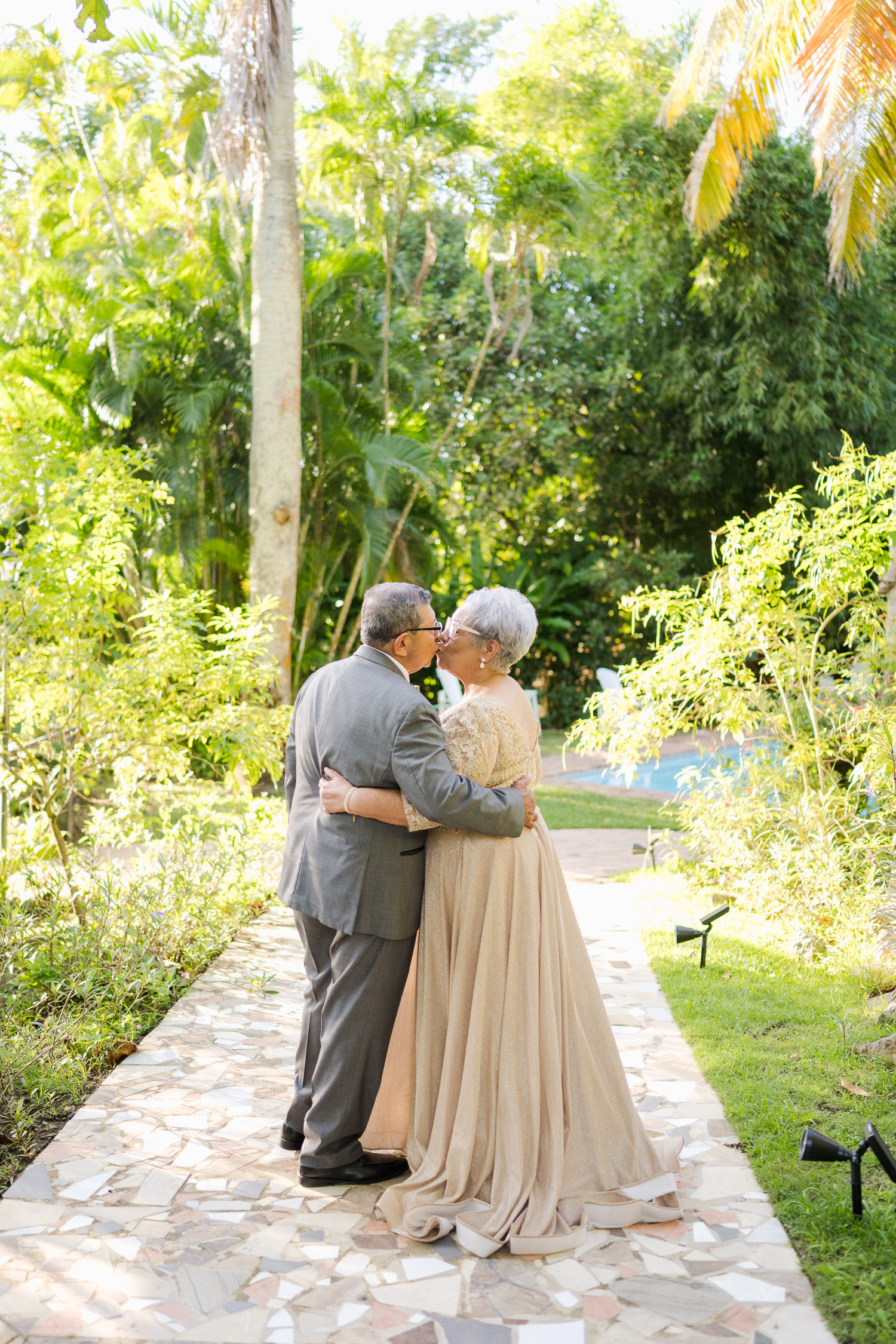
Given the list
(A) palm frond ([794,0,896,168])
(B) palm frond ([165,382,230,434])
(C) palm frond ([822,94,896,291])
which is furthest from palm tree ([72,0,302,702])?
(C) palm frond ([822,94,896,291])

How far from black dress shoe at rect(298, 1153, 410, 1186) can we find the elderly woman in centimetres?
16

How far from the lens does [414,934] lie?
3154 mm

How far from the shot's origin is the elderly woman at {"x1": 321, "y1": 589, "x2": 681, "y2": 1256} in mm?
2959

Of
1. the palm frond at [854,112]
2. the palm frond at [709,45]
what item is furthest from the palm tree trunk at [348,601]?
the palm frond at [854,112]

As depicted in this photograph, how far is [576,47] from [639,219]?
3.66 meters

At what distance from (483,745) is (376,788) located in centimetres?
33

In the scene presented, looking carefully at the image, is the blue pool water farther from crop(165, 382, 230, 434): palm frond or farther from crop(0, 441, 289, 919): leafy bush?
crop(0, 441, 289, 919): leafy bush

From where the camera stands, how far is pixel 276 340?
8539 millimetres

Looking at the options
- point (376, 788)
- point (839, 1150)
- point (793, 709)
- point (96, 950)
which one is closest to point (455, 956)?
point (376, 788)

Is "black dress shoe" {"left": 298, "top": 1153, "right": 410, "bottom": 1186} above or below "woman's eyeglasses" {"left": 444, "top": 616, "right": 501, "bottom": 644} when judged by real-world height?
below

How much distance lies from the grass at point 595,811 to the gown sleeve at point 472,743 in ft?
21.1

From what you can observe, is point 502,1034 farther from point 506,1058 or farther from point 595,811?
point 595,811

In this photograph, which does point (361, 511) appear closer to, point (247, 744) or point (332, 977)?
point (247, 744)

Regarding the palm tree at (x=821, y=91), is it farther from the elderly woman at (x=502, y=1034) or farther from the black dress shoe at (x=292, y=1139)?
the black dress shoe at (x=292, y=1139)
